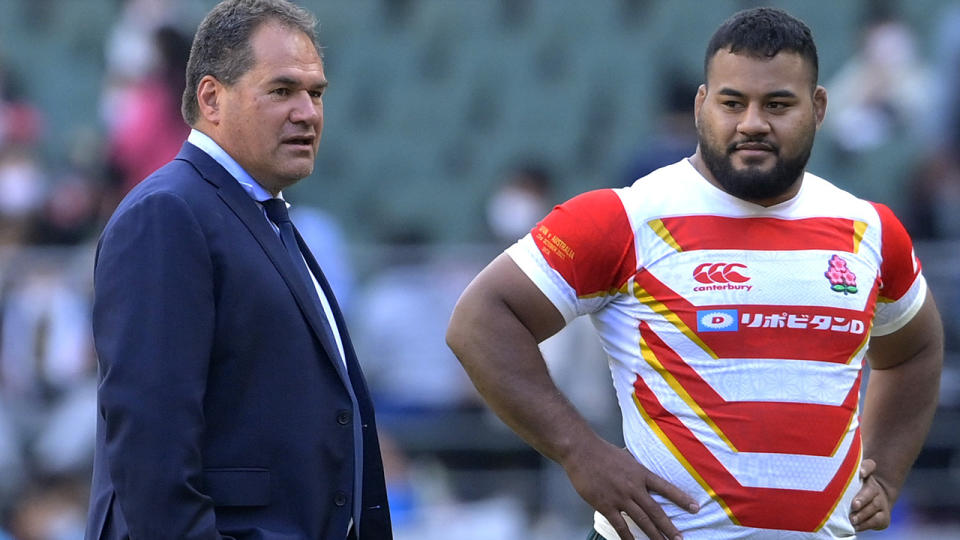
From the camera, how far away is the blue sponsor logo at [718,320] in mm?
3168

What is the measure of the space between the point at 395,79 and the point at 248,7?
714 cm

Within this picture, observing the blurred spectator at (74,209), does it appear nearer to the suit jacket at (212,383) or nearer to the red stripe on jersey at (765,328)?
the suit jacket at (212,383)

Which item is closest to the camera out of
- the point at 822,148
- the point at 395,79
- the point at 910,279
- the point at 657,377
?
the point at 657,377

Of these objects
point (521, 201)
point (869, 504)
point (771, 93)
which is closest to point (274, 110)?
point (771, 93)

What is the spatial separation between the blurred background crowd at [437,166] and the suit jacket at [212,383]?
3.98 metres

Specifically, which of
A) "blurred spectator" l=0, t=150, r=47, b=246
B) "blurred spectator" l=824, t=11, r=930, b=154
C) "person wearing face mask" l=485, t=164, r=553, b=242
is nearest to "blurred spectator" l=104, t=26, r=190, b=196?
"blurred spectator" l=0, t=150, r=47, b=246

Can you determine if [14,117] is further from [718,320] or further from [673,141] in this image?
[718,320]

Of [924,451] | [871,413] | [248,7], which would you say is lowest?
[924,451]

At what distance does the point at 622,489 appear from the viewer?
10.4 ft

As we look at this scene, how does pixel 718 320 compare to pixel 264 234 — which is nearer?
pixel 264 234

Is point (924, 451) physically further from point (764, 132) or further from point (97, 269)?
point (97, 269)

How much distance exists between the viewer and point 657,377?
10.6 feet

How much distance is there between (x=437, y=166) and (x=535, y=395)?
6.71m

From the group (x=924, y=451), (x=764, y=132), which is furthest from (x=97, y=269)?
(x=924, y=451)
